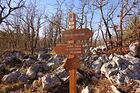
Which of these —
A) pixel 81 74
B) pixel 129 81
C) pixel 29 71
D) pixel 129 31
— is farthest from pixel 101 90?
pixel 129 31

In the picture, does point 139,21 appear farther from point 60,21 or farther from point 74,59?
point 60,21

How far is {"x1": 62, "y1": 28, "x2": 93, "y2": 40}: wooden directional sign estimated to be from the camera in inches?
308

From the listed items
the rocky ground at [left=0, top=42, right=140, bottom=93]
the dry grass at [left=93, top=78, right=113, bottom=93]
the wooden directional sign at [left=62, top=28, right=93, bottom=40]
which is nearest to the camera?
the wooden directional sign at [left=62, top=28, right=93, bottom=40]

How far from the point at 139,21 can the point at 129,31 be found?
4.37 feet

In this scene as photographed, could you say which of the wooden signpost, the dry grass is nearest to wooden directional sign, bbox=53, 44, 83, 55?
the wooden signpost

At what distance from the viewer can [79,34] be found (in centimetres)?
792

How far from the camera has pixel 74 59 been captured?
7969 millimetres

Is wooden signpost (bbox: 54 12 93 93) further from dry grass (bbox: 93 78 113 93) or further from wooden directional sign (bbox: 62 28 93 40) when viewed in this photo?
dry grass (bbox: 93 78 113 93)

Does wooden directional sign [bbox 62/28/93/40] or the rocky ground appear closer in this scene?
wooden directional sign [bbox 62/28/93/40]

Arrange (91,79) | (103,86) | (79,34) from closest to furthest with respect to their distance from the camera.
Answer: (79,34)
(103,86)
(91,79)

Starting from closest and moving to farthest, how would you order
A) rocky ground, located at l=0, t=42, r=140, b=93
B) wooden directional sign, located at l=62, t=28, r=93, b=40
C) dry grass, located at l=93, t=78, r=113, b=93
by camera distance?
wooden directional sign, located at l=62, t=28, r=93, b=40 < dry grass, located at l=93, t=78, r=113, b=93 < rocky ground, located at l=0, t=42, r=140, b=93

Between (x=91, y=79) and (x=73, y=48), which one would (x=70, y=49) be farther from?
(x=91, y=79)

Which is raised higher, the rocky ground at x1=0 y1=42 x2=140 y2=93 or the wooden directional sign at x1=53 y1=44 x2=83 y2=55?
the wooden directional sign at x1=53 y1=44 x2=83 y2=55

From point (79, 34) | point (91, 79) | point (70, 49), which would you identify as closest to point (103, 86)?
point (91, 79)
